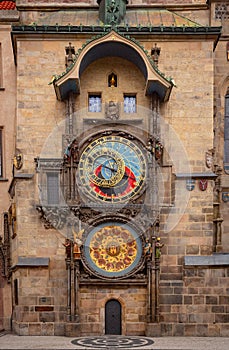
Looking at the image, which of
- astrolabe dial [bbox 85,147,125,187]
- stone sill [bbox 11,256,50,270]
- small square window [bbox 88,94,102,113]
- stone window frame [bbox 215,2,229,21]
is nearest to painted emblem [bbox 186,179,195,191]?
astrolabe dial [bbox 85,147,125,187]

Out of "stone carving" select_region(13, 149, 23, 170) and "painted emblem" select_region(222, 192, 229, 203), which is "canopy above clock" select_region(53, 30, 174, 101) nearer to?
"stone carving" select_region(13, 149, 23, 170)

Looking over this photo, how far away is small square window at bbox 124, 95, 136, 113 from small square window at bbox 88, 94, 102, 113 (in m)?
0.79

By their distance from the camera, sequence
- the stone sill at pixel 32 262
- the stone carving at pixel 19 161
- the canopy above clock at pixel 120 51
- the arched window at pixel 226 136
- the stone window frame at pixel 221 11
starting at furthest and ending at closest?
the stone window frame at pixel 221 11 → the arched window at pixel 226 136 → the stone carving at pixel 19 161 → the stone sill at pixel 32 262 → the canopy above clock at pixel 120 51

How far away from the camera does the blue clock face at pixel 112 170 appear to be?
60.9 feet

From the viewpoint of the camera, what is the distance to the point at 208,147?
18.8m

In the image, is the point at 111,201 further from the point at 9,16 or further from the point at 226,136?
the point at 9,16

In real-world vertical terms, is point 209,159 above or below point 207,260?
above

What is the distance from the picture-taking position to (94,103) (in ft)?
62.9

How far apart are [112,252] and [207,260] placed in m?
2.76

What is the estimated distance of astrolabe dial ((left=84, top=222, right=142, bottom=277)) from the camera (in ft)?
59.8

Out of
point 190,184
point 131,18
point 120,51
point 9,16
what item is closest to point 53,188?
point 190,184

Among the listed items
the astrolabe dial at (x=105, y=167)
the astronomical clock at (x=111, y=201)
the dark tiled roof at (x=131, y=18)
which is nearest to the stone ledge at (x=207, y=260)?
the astronomical clock at (x=111, y=201)

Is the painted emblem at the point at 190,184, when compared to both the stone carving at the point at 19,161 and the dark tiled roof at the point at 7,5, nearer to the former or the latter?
the stone carving at the point at 19,161

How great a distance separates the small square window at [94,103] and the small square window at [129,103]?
792 millimetres
